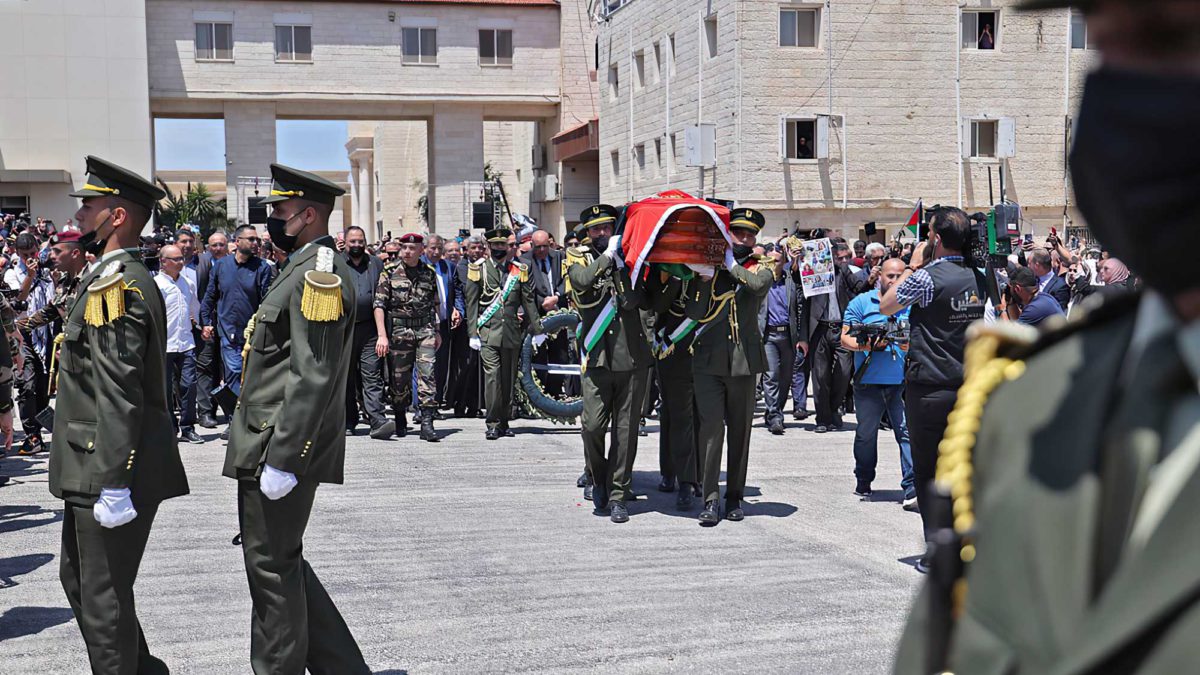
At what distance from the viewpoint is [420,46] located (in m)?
47.9

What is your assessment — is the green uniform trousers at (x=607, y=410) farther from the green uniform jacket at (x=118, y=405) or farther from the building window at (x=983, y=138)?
the building window at (x=983, y=138)

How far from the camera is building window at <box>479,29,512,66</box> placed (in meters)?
48.5

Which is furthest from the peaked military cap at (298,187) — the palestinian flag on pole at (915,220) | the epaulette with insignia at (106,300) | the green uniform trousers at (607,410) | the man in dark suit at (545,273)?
the man in dark suit at (545,273)

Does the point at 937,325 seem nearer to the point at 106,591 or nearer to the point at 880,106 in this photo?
the point at 106,591

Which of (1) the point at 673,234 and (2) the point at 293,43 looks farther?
(2) the point at 293,43

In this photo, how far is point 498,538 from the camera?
8.67 m

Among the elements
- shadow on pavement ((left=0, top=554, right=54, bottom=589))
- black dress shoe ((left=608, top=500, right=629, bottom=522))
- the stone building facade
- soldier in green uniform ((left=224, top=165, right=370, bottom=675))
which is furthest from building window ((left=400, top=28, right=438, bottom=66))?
soldier in green uniform ((left=224, top=165, right=370, bottom=675))

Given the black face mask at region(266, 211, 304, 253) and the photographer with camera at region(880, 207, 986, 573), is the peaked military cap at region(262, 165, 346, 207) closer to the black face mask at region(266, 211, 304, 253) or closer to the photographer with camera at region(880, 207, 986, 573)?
the black face mask at region(266, 211, 304, 253)

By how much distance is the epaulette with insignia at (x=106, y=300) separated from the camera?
4.90 meters

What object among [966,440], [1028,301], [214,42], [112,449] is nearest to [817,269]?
[1028,301]

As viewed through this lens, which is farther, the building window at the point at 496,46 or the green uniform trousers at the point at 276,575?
the building window at the point at 496,46

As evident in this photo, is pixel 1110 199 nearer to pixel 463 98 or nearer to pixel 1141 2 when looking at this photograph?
pixel 1141 2

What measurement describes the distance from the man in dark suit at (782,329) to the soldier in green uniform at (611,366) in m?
5.04

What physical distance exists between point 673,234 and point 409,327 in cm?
539
